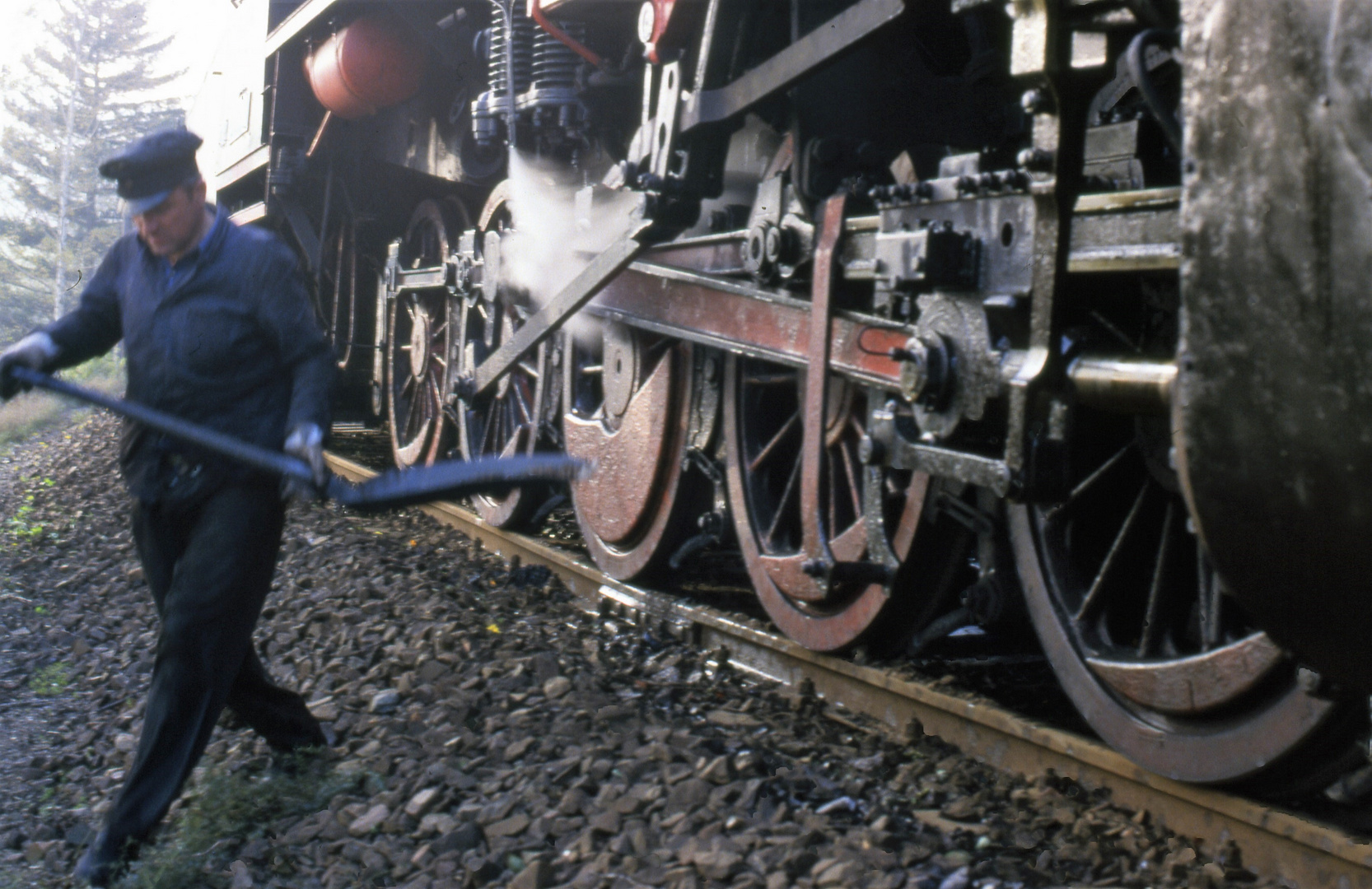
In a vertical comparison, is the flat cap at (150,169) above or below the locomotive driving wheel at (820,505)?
above

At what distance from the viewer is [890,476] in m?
3.58

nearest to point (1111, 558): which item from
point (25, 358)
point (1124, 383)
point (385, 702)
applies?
point (1124, 383)

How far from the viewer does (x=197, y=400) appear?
122 inches

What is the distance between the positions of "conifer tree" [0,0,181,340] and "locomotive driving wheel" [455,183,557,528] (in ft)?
101

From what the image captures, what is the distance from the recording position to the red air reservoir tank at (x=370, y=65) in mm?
7207

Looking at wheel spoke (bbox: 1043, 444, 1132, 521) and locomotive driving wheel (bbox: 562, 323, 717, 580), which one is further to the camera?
locomotive driving wheel (bbox: 562, 323, 717, 580)

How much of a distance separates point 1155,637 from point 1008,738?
444 millimetres

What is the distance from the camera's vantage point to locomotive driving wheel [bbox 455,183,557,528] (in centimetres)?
588

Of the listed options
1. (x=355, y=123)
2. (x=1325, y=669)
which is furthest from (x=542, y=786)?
(x=355, y=123)

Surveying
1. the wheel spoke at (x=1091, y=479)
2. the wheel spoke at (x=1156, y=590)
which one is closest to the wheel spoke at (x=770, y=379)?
the wheel spoke at (x=1091, y=479)

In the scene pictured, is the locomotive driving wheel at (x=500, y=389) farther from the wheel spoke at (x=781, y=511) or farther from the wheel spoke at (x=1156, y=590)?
the wheel spoke at (x=1156, y=590)

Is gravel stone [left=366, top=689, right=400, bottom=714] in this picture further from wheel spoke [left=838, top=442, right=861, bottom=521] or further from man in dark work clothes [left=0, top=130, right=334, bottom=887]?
wheel spoke [left=838, top=442, right=861, bottom=521]

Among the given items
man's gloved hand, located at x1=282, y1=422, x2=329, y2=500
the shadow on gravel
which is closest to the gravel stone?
the shadow on gravel

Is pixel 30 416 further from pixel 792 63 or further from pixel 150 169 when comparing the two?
pixel 792 63
